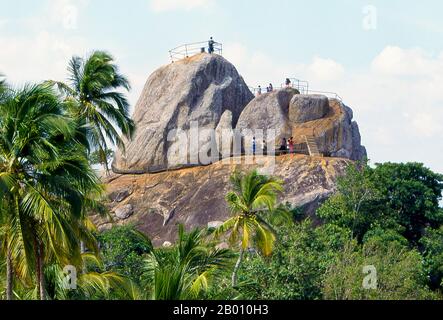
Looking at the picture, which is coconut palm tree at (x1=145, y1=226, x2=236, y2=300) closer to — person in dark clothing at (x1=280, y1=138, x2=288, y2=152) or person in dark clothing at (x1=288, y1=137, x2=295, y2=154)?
person in dark clothing at (x1=288, y1=137, x2=295, y2=154)

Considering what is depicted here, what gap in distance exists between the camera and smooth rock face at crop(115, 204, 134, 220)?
46219mm

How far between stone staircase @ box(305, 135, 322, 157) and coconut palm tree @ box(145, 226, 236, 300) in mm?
27495

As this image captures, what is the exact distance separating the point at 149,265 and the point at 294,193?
27.6m

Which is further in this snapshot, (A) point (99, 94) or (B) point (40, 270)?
(A) point (99, 94)

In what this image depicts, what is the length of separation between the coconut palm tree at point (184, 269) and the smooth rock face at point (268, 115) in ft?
94.1

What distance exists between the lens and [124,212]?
152 feet

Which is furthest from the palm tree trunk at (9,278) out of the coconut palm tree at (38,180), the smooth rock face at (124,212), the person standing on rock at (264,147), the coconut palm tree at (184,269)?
the person standing on rock at (264,147)

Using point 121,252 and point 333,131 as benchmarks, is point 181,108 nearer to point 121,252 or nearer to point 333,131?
point 333,131

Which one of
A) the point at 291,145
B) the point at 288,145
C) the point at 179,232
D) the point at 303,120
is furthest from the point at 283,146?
the point at 179,232

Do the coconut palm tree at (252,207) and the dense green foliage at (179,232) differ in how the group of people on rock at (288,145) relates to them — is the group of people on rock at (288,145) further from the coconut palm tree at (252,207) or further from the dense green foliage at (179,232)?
the coconut palm tree at (252,207)

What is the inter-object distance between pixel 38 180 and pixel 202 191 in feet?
94.0

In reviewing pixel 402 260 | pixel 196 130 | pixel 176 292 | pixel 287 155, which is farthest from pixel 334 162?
pixel 176 292

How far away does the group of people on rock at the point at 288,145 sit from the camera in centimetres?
4683
